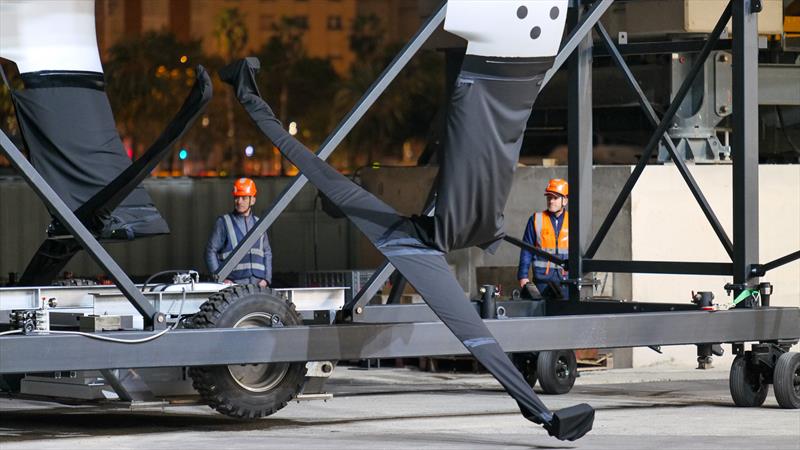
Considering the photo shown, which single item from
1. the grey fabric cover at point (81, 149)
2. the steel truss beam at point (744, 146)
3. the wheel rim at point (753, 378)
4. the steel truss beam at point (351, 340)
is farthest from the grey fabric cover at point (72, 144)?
the wheel rim at point (753, 378)

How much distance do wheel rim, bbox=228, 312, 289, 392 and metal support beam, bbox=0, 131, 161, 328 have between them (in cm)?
74

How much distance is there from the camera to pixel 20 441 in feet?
34.1

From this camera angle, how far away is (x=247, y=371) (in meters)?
10.7

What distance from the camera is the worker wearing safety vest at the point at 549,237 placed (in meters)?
14.8

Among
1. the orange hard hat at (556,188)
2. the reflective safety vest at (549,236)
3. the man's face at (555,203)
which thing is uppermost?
the orange hard hat at (556,188)

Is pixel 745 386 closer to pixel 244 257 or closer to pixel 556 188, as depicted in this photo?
pixel 556 188

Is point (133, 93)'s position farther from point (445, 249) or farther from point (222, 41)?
point (445, 249)

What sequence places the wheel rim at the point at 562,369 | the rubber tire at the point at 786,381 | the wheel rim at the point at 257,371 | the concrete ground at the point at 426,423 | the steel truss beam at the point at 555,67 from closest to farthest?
the concrete ground at the point at 426,423
the wheel rim at the point at 257,371
the steel truss beam at the point at 555,67
the rubber tire at the point at 786,381
the wheel rim at the point at 562,369

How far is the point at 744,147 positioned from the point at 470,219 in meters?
3.40

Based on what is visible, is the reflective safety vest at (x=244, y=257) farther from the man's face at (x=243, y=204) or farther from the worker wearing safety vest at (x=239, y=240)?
the man's face at (x=243, y=204)

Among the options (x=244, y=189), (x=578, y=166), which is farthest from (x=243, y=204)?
(x=578, y=166)

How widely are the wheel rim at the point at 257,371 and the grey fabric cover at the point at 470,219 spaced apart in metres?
1.03

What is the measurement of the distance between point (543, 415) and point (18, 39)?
4245mm

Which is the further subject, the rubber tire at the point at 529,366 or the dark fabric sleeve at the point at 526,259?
the dark fabric sleeve at the point at 526,259
